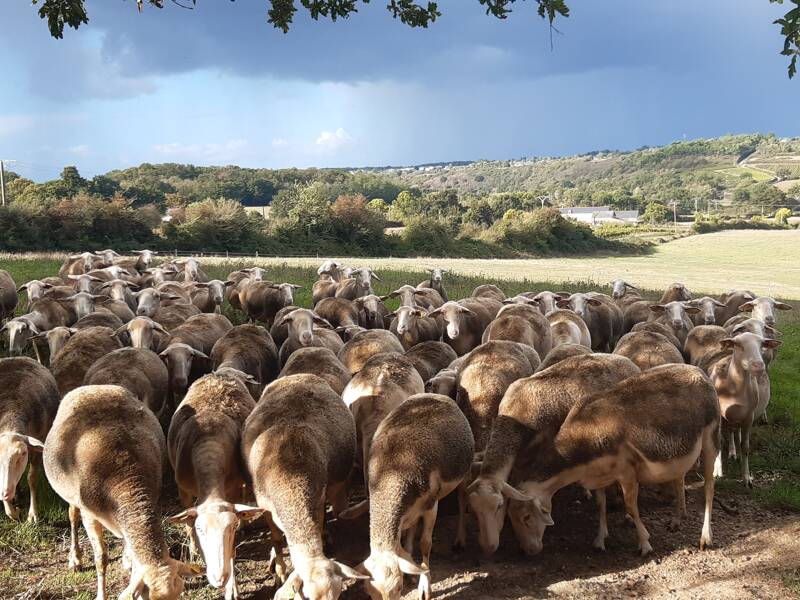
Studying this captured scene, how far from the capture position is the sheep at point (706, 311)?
41.5 ft

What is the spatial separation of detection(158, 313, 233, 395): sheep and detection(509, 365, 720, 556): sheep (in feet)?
14.9

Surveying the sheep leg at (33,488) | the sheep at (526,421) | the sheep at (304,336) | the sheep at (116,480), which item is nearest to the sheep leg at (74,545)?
the sheep at (116,480)

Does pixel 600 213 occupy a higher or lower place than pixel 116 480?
higher

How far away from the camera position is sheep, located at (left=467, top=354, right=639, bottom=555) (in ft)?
19.7

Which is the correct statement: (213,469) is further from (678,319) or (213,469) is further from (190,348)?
(678,319)

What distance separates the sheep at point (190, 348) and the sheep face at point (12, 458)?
262 cm

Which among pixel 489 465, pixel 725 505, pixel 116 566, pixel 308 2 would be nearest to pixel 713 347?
pixel 725 505

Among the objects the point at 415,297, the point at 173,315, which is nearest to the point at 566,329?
the point at 415,297

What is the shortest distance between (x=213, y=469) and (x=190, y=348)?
11.6ft

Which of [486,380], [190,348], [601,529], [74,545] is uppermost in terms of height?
[190,348]

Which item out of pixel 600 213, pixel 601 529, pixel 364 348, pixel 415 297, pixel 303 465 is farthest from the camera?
pixel 600 213

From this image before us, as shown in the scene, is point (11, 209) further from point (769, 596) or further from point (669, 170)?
point (669, 170)

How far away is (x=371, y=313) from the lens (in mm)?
13398

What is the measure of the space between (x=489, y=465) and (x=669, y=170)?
169 m
